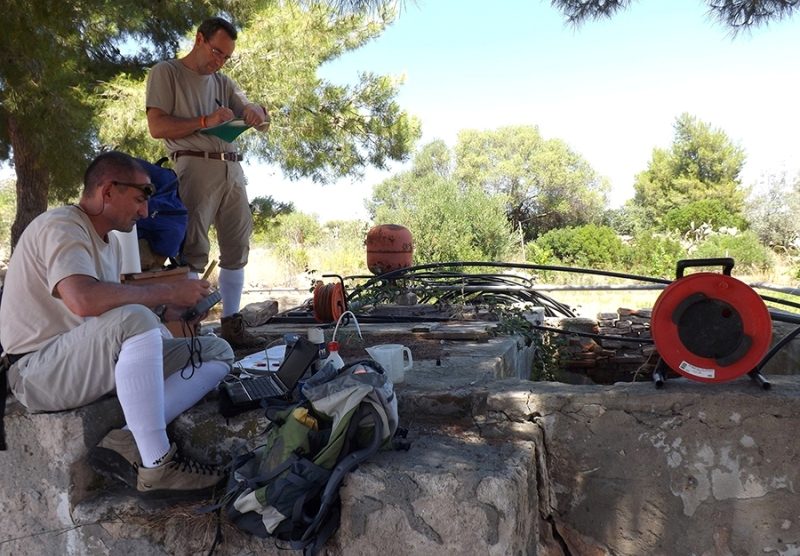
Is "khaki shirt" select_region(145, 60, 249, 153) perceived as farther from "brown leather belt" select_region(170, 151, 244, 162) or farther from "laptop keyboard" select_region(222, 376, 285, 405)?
Result: "laptop keyboard" select_region(222, 376, 285, 405)

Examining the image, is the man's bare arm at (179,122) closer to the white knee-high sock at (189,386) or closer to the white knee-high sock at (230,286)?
the white knee-high sock at (230,286)

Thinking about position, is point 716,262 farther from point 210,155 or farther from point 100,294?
point 210,155

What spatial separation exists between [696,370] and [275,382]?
1.50 m

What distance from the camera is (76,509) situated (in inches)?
77.4

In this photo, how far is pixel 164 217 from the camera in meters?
2.96

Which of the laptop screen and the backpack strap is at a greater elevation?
the laptop screen

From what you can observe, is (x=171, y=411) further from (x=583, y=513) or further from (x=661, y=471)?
(x=661, y=471)

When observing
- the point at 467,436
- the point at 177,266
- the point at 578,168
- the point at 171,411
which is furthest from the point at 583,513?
the point at 578,168

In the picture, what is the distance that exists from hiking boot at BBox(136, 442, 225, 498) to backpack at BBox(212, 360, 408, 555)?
153 mm

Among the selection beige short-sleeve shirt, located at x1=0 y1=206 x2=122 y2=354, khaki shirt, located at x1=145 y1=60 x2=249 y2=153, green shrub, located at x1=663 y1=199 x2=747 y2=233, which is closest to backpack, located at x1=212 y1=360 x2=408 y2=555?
beige short-sleeve shirt, located at x1=0 y1=206 x2=122 y2=354

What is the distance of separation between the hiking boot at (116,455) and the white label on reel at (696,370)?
185cm

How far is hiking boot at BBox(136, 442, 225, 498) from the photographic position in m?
1.90

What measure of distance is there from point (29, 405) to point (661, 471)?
2.13 m

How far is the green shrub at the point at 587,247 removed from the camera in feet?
64.1
